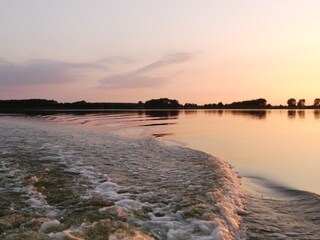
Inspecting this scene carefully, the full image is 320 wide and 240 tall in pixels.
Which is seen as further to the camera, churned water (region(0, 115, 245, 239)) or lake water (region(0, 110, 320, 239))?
lake water (region(0, 110, 320, 239))

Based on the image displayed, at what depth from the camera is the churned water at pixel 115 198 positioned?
6.80 meters

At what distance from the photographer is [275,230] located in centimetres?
723

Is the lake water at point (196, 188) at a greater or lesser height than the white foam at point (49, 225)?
lesser

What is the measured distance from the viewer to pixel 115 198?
29.3 ft

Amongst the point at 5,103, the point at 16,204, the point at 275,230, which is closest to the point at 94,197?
the point at 16,204

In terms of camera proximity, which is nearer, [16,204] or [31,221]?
[31,221]

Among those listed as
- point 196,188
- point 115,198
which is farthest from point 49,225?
point 196,188

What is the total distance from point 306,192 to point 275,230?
381cm

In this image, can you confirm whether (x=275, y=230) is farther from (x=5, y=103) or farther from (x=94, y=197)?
(x=5, y=103)

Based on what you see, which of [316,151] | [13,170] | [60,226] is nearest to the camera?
[60,226]

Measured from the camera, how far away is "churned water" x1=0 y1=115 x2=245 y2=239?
22.3ft

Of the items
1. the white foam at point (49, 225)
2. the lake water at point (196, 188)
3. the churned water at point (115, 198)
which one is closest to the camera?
the white foam at point (49, 225)

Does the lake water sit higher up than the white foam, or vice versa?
the white foam

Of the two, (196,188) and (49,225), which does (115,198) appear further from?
(196,188)
